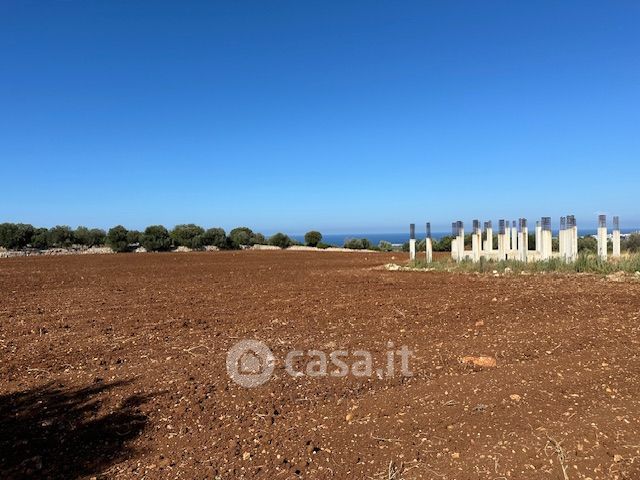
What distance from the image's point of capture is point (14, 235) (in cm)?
3391

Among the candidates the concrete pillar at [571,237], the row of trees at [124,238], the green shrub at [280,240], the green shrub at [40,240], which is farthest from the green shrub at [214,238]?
the concrete pillar at [571,237]

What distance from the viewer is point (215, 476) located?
3174mm

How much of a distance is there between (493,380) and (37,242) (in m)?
37.4

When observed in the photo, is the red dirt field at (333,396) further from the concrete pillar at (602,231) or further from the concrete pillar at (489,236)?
the concrete pillar at (489,236)

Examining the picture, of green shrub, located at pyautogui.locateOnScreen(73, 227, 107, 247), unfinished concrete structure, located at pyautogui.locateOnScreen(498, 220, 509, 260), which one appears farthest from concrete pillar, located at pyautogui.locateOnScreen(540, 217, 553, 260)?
green shrub, located at pyautogui.locateOnScreen(73, 227, 107, 247)

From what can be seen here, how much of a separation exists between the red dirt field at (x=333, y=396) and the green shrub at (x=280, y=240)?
101ft

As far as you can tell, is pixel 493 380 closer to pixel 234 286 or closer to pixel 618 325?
pixel 618 325

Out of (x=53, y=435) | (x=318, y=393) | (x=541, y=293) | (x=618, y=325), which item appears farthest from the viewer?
(x=541, y=293)

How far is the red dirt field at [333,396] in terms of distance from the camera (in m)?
3.27

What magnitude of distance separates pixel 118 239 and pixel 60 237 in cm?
500

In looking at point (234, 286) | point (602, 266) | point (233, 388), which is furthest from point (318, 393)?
point (602, 266)

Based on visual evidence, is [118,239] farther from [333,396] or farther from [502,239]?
[333,396]

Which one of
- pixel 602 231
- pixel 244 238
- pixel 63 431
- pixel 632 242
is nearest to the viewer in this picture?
pixel 63 431

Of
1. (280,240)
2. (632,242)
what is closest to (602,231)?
(632,242)
